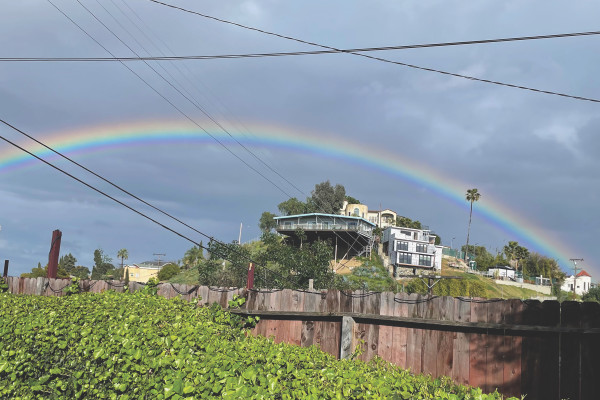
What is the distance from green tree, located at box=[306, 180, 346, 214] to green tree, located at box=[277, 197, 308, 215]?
288 centimetres

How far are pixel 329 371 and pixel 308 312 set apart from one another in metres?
6.30

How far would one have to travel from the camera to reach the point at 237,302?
11055 mm

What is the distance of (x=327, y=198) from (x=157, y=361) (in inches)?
4556

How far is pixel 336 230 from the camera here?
3403 inches

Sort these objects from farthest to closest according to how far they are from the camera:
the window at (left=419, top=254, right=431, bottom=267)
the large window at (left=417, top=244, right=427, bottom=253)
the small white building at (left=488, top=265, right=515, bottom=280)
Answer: the small white building at (left=488, top=265, right=515, bottom=280) → the large window at (left=417, top=244, right=427, bottom=253) → the window at (left=419, top=254, right=431, bottom=267)

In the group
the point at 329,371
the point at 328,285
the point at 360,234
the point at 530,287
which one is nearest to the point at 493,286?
the point at 530,287

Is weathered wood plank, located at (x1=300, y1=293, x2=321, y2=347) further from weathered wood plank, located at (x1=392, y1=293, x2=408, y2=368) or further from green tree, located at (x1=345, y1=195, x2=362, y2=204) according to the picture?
green tree, located at (x1=345, y1=195, x2=362, y2=204)

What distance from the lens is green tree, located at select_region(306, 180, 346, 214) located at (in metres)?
118

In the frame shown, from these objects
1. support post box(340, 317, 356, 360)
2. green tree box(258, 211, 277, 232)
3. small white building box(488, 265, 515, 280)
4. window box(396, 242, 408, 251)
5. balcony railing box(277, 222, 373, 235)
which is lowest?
support post box(340, 317, 356, 360)

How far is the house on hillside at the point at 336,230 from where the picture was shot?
286 feet

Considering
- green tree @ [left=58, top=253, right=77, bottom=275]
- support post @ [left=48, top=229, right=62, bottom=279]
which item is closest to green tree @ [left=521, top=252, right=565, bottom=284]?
green tree @ [left=58, top=253, right=77, bottom=275]

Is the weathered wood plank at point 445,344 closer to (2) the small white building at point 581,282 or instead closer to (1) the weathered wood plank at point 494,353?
(1) the weathered wood plank at point 494,353

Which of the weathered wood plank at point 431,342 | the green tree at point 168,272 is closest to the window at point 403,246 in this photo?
the green tree at point 168,272

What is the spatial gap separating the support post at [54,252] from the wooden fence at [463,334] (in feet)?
29.4
